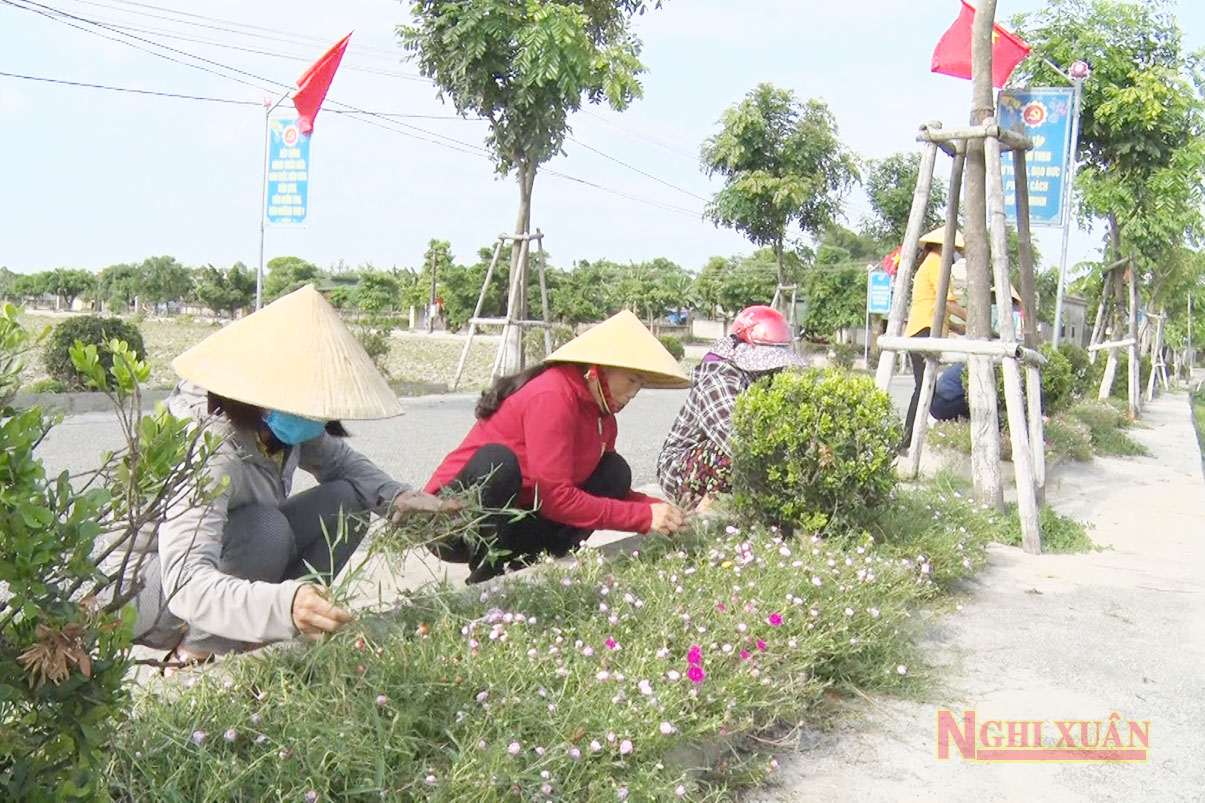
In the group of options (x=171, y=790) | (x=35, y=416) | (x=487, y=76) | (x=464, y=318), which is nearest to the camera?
(x=35, y=416)

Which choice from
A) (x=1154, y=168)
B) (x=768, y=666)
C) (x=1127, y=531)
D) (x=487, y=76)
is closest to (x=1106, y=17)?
(x=1154, y=168)

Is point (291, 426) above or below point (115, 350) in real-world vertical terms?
below

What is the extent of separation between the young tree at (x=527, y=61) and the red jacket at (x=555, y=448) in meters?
7.24

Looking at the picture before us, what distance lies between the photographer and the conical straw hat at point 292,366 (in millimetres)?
2309

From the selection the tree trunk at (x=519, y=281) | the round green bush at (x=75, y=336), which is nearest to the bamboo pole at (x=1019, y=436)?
the tree trunk at (x=519, y=281)

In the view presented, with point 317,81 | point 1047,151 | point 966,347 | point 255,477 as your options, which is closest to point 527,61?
point 317,81

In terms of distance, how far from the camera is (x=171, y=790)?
5.31ft

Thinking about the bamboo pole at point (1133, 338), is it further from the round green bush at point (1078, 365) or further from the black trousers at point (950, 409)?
the black trousers at point (950, 409)

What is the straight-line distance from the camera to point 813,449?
371 cm

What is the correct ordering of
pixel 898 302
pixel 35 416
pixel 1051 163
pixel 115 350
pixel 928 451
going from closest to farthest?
1. pixel 35 416
2. pixel 115 350
3. pixel 898 302
4. pixel 928 451
5. pixel 1051 163

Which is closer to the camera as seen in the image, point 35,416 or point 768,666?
point 35,416

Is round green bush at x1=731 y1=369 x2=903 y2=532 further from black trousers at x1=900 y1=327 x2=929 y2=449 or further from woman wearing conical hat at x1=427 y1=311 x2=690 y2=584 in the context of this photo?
black trousers at x1=900 y1=327 x2=929 y2=449

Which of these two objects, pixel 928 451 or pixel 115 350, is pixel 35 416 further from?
pixel 928 451

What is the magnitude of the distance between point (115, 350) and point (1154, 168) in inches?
477
